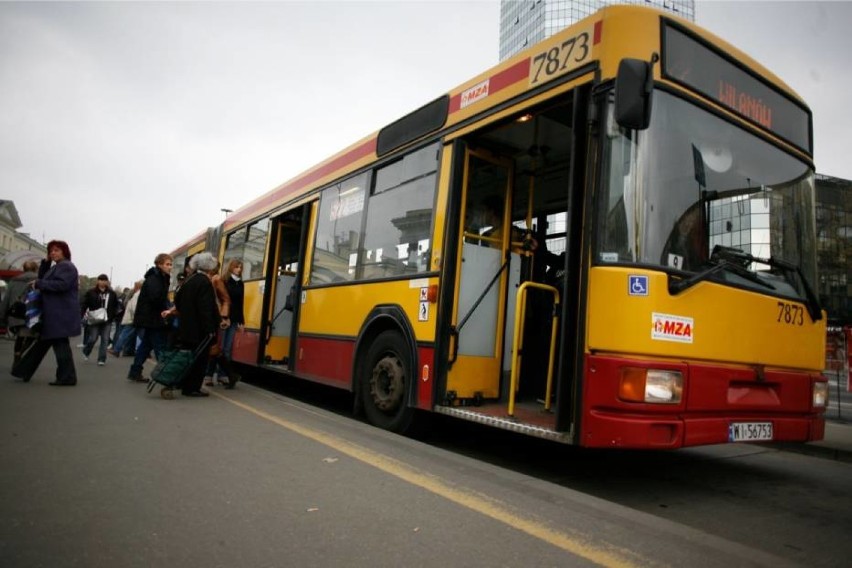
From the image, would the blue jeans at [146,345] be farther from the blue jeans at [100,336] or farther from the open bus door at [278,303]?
the blue jeans at [100,336]

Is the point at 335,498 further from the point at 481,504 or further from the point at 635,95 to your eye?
the point at 635,95

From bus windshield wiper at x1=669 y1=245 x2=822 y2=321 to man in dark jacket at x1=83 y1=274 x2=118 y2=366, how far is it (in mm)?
9596

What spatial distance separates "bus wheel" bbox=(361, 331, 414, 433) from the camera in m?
5.14

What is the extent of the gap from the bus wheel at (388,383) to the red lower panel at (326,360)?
39 centimetres

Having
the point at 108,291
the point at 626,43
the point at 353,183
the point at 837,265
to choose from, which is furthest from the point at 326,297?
the point at 837,265

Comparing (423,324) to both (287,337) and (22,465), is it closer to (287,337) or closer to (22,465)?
(22,465)

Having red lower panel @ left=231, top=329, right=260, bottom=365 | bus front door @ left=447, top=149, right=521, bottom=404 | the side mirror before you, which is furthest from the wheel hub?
red lower panel @ left=231, top=329, right=260, bottom=365

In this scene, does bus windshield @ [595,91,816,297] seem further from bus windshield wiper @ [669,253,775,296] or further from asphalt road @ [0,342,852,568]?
asphalt road @ [0,342,852,568]

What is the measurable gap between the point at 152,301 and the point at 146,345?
648 millimetres

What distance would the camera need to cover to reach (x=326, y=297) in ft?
22.2

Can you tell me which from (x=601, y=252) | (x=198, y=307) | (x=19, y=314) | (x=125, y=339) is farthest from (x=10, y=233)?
(x=601, y=252)

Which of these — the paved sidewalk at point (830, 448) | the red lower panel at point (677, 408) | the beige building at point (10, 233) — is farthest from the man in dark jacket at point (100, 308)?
the beige building at point (10, 233)

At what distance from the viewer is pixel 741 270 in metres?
3.97

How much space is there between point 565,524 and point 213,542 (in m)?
1.59
